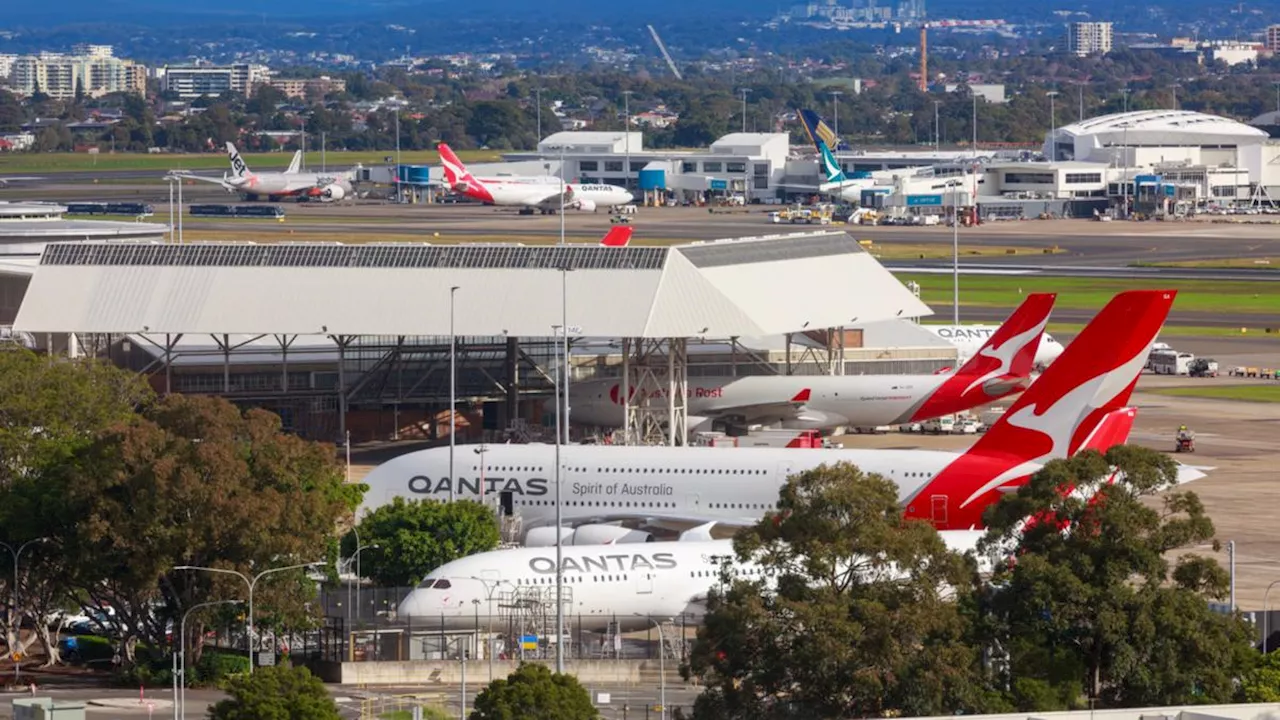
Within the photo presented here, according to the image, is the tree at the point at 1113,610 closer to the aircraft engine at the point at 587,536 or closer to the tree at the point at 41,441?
the aircraft engine at the point at 587,536

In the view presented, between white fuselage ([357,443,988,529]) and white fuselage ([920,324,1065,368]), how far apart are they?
135ft

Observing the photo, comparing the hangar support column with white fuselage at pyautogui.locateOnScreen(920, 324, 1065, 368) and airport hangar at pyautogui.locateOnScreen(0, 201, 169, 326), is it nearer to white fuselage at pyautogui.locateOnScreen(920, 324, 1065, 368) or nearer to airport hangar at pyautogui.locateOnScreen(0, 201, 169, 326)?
white fuselage at pyautogui.locateOnScreen(920, 324, 1065, 368)

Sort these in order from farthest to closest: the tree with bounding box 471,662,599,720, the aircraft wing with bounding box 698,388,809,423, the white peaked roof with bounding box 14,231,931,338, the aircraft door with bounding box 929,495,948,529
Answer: the aircraft wing with bounding box 698,388,809,423, the white peaked roof with bounding box 14,231,931,338, the aircraft door with bounding box 929,495,948,529, the tree with bounding box 471,662,599,720

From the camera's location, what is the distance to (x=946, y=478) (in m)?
69.1

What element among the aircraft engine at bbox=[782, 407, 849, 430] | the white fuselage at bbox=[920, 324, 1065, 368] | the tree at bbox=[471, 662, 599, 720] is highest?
the white fuselage at bbox=[920, 324, 1065, 368]

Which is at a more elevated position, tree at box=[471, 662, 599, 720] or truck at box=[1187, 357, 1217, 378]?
truck at box=[1187, 357, 1217, 378]

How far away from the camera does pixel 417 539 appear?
66062mm

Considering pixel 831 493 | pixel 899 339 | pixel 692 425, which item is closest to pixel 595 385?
pixel 692 425

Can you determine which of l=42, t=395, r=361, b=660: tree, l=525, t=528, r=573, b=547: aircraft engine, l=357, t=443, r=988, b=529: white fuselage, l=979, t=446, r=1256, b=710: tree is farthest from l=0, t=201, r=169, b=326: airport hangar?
l=979, t=446, r=1256, b=710: tree

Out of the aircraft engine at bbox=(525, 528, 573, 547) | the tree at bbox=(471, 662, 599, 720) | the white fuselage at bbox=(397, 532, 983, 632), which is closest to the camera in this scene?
the tree at bbox=(471, 662, 599, 720)

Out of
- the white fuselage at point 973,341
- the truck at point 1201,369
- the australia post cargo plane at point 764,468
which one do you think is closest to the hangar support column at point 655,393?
the australia post cargo plane at point 764,468

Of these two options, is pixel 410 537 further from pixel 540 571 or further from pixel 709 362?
pixel 709 362

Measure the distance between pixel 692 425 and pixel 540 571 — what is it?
36860mm

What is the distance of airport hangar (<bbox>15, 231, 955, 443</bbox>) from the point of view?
300 ft
